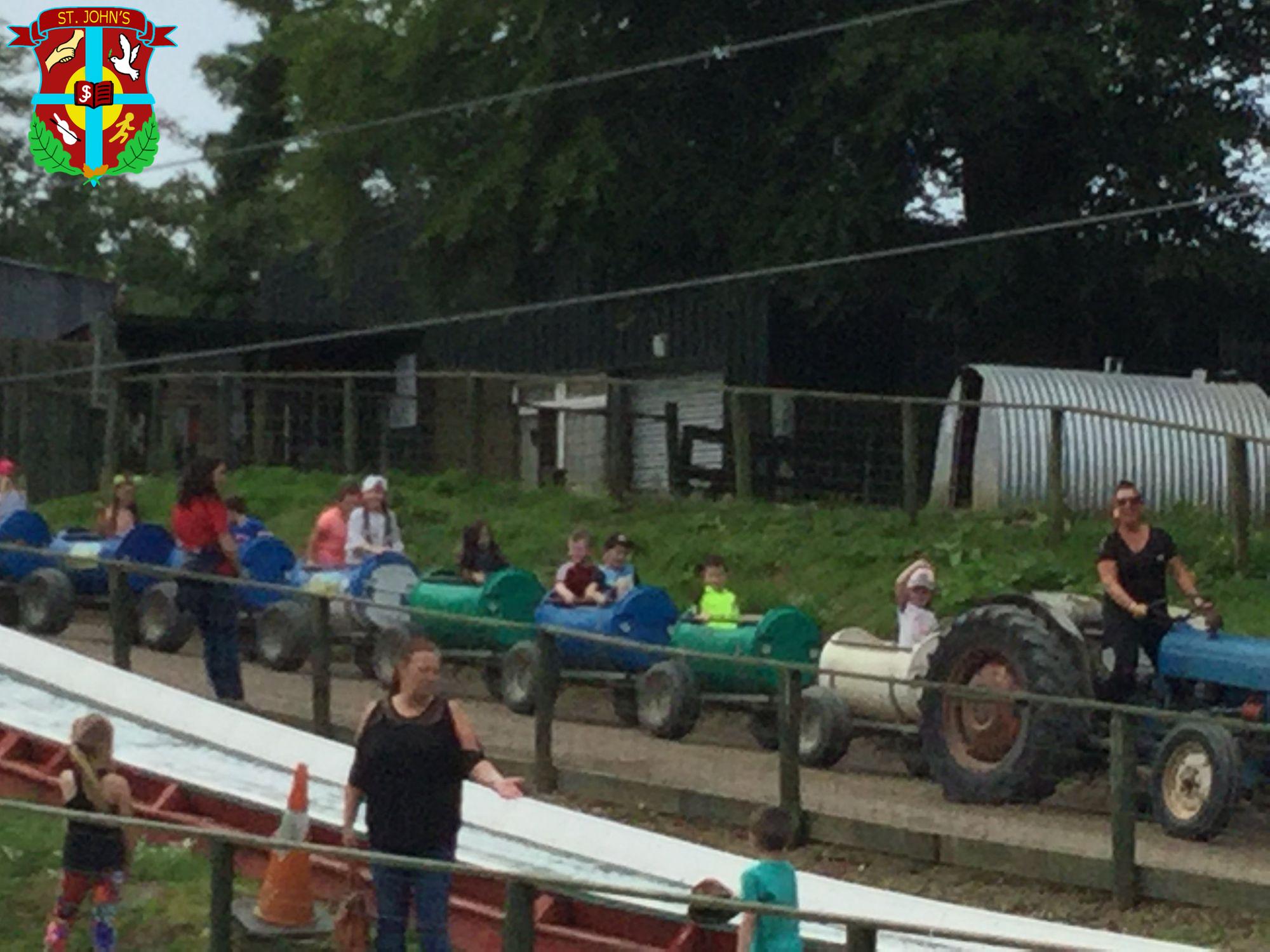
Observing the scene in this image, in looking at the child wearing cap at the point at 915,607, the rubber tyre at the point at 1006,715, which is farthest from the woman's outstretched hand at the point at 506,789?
the child wearing cap at the point at 915,607

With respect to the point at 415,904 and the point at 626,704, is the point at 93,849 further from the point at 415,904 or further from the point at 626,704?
the point at 626,704

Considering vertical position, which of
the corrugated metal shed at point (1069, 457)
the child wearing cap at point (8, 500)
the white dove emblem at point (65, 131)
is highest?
the white dove emblem at point (65, 131)

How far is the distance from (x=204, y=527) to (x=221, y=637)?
709 mm

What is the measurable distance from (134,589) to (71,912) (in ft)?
A: 25.5

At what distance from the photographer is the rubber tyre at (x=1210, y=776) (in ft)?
43.0

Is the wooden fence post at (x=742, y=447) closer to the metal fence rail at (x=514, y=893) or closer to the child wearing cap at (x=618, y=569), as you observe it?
the child wearing cap at (x=618, y=569)

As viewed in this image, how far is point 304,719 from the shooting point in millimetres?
16594

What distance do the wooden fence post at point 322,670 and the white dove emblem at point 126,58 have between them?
444 inches

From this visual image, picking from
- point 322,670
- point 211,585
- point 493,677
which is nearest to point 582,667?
point 493,677

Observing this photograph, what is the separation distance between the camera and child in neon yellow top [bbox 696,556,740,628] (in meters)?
18.2

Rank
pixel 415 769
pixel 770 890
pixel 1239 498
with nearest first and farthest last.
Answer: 1. pixel 770 890
2. pixel 415 769
3. pixel 1239 498

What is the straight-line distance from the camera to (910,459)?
24875 millimetres

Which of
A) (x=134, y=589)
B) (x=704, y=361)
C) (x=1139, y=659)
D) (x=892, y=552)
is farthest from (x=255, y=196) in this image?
(x=1139, y=659)

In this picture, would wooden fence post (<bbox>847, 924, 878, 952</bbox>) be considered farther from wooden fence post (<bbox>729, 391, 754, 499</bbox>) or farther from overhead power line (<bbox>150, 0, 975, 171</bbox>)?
overhead power line (<bbox>150, 0, 975, 171</bbox>)
